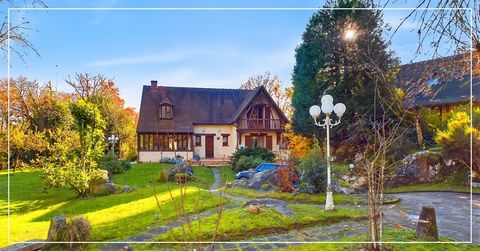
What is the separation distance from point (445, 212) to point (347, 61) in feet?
11.0

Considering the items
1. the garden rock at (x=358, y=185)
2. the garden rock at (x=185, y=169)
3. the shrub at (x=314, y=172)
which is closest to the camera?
the garden rock at (x=185, y=169)

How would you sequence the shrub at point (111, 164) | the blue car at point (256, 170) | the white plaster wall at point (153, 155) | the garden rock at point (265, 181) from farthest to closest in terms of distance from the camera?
the blue car at point (256, 170) → the shrub at point (111, 164) → the garden rock at point (265, 181) → the white plaster wall at point (153, 155)

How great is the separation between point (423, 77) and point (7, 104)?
567cm

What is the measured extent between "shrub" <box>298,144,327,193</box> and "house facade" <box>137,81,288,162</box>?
2.53 feet

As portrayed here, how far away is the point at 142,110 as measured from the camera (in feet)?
18.2

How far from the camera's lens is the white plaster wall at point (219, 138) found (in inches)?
207

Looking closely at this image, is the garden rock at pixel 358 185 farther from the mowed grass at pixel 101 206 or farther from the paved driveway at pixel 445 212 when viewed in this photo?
the mowed grass at pixel 101 206

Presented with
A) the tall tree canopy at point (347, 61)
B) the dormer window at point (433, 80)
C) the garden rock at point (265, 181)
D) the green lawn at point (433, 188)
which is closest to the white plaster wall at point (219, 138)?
the tall tree canopy at point (347, 61)

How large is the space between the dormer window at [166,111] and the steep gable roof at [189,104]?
68 mm

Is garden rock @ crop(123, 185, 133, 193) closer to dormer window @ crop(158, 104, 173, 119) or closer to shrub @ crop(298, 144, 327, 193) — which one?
dormer window @ crop(158, 104, 173, 119)

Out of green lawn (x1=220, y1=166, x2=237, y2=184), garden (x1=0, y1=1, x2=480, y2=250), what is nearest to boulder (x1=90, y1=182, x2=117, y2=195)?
garden (x1=0, y1=1, x2=480, y2=250)

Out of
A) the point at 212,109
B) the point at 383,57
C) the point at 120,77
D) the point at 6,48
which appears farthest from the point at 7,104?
the point at 383,57

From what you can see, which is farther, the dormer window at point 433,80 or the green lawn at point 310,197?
the green lawn at point 310,197

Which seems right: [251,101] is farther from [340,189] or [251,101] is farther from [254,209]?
[340,189]
